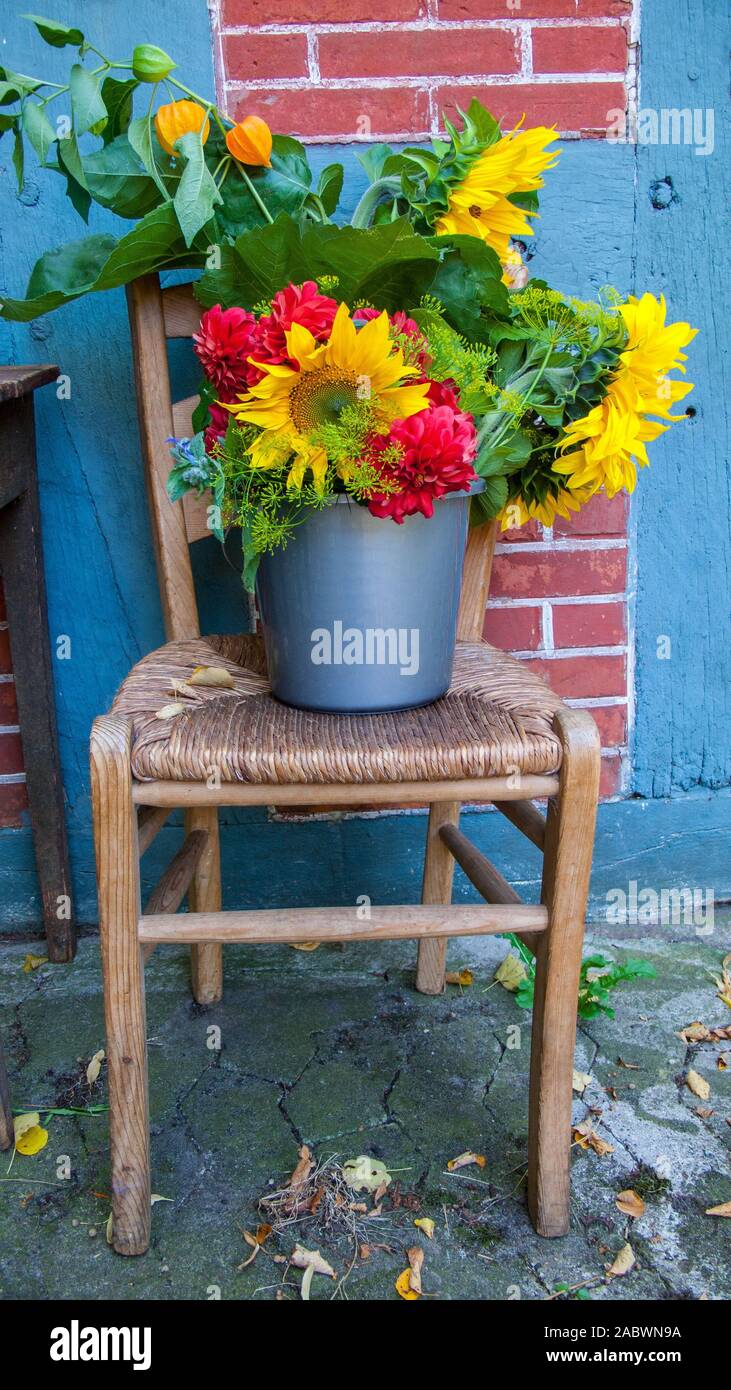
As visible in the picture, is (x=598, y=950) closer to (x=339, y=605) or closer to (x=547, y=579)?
(x=547, y=579)

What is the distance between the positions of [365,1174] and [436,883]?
1.32ft

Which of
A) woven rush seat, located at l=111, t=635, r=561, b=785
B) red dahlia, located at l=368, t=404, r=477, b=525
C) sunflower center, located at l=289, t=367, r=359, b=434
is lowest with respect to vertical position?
woven rush seat, located at l=111, t=635, r=561, b=785

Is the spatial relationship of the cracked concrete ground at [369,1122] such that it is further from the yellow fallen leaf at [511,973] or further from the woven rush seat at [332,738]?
the woven rush seat at [332,738]

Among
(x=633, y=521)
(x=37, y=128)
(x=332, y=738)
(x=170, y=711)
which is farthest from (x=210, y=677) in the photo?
(x=633, y=521)

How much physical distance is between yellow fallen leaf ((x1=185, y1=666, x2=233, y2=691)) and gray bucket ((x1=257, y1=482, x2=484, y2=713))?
0.09m

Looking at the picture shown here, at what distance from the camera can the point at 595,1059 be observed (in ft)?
4.19

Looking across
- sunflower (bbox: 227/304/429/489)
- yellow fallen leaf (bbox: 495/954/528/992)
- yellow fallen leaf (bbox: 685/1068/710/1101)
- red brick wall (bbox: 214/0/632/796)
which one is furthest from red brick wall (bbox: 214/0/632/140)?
yellow fallen leaf (bbox: 685/1068/710/1101)

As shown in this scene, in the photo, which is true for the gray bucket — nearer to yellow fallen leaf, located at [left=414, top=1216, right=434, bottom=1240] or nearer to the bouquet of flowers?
the bouquet of flowers

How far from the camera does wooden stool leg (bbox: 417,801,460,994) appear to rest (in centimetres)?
136

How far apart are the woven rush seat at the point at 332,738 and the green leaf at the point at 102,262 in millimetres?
393

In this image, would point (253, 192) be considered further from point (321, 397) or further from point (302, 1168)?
point (302, 1168)

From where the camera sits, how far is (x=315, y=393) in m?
0.85

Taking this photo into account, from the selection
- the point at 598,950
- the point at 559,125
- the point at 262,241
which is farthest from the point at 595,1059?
the point at 559,125

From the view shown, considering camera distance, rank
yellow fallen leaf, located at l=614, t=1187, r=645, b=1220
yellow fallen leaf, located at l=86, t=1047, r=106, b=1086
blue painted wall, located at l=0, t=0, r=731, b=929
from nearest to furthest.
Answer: yellow fallen leaf, located at l=614, t=1187, r=645, b=1220
yellow fallen leaf, located at l=86, t=1047, r=106, b=1086
blue painted wall, located at l=0, t=0, r=731, b=929
